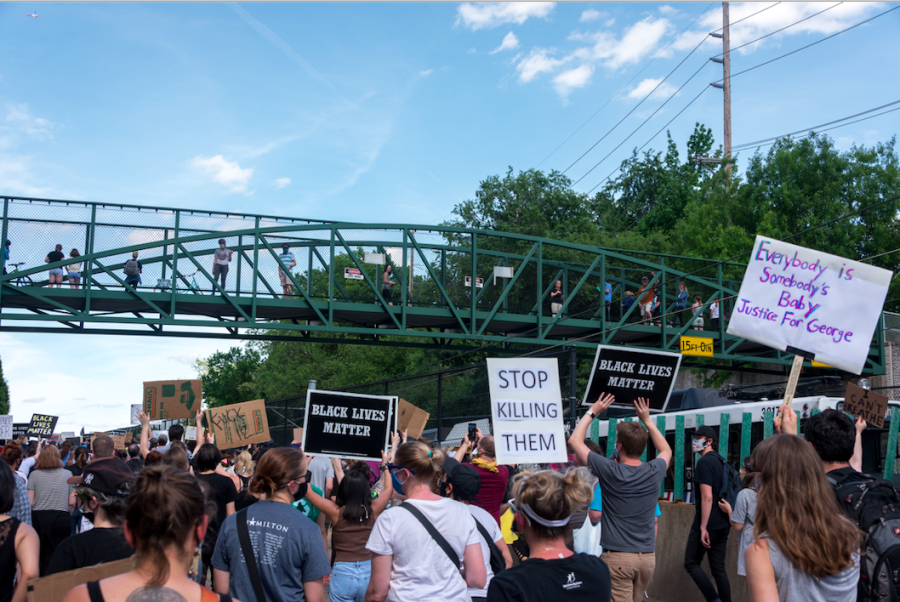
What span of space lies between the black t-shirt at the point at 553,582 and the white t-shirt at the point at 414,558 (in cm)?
107

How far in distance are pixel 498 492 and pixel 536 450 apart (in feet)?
1.52

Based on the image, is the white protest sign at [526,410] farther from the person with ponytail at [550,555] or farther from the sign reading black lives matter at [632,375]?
the person with ponytail at [550,555]

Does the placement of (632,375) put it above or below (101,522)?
above

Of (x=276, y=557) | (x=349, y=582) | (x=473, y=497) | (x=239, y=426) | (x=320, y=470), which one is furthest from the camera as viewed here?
(x=239, y=426)

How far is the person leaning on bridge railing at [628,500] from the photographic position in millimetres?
5625

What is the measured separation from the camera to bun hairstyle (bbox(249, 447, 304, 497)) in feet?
13.9

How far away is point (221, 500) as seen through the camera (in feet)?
20.5

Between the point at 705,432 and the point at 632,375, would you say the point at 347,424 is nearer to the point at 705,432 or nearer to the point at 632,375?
the point at 632,375

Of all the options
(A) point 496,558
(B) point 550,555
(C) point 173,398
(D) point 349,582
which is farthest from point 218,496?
(C) point 173,398

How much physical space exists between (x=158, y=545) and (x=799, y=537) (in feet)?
7.94

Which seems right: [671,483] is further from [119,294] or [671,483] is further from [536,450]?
[119,294]

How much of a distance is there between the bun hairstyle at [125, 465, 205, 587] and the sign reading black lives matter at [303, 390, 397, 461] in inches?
183

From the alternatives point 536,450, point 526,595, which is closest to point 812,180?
point 536,450

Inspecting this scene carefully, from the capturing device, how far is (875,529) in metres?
3.52
